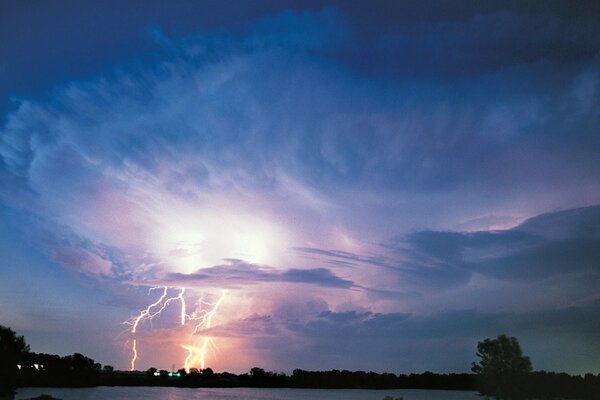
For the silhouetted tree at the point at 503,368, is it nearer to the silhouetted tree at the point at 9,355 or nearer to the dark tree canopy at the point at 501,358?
the dark tree canopy at the point at 501,358

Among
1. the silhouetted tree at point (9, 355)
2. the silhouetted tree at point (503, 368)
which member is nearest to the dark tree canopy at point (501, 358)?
the silhouetted tree at point (503, 368)

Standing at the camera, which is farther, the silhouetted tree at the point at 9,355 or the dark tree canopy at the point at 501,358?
the silhouetted tree at the point at 9,355

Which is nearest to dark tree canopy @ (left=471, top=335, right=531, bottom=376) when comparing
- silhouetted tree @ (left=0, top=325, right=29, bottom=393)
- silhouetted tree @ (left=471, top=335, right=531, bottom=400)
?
silhouetted tree @ (left=471, top=335, right=531, bottom=400)

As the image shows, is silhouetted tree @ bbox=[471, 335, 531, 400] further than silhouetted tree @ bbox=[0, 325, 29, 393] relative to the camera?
No

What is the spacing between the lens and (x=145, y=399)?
172500 millimetres

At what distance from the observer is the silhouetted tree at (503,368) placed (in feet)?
305

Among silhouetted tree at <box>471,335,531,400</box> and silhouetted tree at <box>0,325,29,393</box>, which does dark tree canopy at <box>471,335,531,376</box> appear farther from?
silhouetted tree at <box>0,325,29,393</box>

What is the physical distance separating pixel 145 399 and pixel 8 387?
214 feet

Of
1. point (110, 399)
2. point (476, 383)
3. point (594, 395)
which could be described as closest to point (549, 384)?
point (594, 395)

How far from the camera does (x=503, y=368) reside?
94188 mm

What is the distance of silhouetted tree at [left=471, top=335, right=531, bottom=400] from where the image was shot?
92.9 meters

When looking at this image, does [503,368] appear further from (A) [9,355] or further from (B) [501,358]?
(A) [9,355]

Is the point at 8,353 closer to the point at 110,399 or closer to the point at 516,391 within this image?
the point at 110,399

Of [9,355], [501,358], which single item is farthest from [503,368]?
[9,355]
